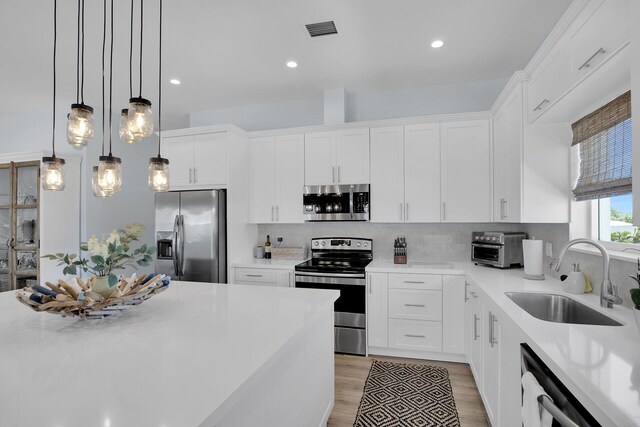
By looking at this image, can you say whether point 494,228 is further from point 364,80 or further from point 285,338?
point 285,338

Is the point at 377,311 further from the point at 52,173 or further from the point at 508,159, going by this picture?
the point at 52,173

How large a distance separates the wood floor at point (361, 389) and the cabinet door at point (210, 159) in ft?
7.19

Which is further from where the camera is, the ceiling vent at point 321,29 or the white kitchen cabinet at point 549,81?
the ceiling vent at point 321,29

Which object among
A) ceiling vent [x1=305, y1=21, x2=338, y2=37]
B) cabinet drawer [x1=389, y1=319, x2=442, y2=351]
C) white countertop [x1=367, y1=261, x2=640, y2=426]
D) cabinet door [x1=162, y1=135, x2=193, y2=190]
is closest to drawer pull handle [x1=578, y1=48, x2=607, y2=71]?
white countertop [x1=367, y1=261, x2=640, y2=426]

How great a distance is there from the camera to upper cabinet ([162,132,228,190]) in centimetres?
356

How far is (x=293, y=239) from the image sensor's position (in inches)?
162

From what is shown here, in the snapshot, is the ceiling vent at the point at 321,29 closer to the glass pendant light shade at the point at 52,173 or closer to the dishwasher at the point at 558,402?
the glass pendant light shade at the point at 52,173

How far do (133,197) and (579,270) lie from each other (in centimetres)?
530

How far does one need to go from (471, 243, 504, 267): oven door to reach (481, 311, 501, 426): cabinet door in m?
0.99

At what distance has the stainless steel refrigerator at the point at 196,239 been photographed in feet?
11.3

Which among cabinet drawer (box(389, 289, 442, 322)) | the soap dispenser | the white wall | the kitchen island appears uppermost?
the white wall

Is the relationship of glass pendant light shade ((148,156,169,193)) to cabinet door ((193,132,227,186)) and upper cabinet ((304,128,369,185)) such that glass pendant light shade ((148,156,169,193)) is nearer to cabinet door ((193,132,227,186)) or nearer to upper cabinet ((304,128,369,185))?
cabinet door ((193,132,227,186))

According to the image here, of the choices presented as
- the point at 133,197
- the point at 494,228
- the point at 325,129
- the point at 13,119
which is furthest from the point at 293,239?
the point at 13,119

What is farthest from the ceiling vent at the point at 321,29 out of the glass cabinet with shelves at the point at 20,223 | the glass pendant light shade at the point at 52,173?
the glass cabinet with shelves at the point at 20,223
